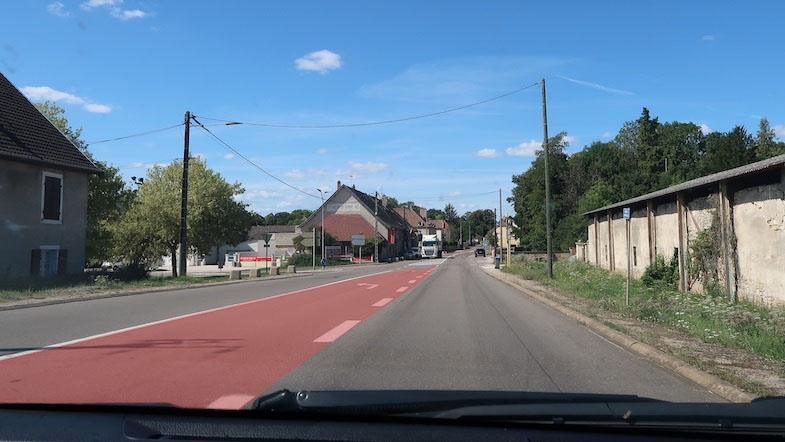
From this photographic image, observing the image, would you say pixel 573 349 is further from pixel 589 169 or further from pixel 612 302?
pixel 589 169

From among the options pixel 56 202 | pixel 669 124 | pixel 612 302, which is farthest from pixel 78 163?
pixel 669 124

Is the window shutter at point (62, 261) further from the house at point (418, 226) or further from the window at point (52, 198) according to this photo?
the house at point (418, 226)

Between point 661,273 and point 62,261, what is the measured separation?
85.0ft

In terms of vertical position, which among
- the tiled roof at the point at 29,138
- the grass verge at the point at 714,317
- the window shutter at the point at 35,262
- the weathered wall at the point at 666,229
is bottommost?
the grass verge at the point at 714,317

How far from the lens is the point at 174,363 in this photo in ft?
23.2

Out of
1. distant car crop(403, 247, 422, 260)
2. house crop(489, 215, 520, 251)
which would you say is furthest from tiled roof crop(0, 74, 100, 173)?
distant car crop(403, 247, 422, 260)

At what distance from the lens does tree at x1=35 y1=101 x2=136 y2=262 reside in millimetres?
33000

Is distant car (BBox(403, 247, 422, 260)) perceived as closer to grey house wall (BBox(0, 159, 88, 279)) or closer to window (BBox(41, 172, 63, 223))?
grey house wall (BBox(0, 159, 88, 279))

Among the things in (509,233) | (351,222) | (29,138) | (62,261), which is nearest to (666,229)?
(62,261)

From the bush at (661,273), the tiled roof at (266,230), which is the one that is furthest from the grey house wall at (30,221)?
the tiled roof at (266,230)

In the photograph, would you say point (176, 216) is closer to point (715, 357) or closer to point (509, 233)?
point (509, 233)

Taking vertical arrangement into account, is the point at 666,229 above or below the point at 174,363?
above

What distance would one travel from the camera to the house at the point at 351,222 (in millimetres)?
78812

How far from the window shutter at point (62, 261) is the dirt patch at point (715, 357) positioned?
2369 centimetres
